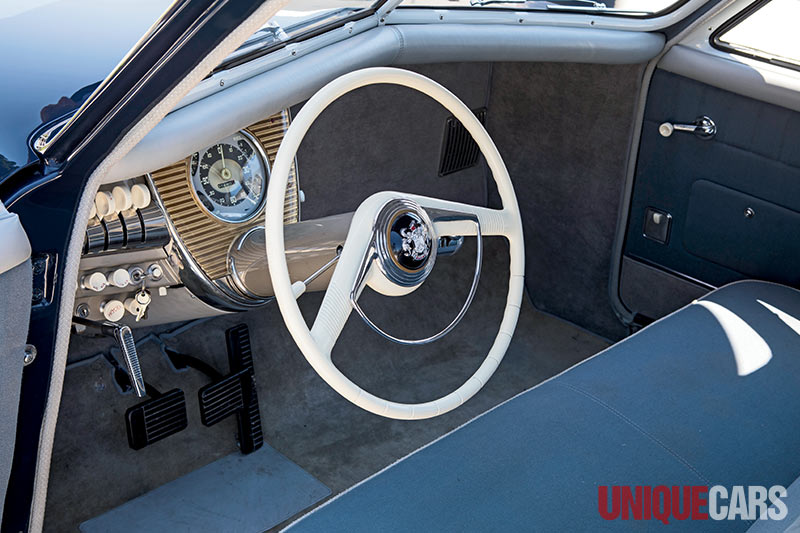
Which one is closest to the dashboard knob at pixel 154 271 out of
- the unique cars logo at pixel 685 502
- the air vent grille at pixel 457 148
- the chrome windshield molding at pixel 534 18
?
the chrome windshield molding at pixel 534 18

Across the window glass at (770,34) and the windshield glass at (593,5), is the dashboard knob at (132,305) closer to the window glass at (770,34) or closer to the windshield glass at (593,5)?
the windshield glass at (593,5)

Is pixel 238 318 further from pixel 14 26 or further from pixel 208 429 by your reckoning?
pixel 14 26

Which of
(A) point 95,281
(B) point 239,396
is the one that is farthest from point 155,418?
(A) point 95,281

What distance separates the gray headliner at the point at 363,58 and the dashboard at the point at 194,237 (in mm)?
142

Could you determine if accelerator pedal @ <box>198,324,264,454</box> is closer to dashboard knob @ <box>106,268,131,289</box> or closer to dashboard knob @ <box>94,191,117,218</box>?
dashboard knob @ <box>106,268,131,289</box>

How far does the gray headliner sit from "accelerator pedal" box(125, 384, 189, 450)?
96cm

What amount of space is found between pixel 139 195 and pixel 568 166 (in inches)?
61.8

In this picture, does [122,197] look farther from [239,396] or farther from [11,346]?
[239,396]

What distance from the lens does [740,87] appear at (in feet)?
6.90

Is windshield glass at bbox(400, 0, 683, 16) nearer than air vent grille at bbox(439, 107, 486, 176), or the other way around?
windshield glass at bbox(400, 0, 683, 16)

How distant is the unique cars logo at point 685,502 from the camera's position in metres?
1.29

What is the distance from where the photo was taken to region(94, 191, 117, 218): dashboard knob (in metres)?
1.33

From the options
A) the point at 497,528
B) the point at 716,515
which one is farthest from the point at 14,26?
the point at 716,515

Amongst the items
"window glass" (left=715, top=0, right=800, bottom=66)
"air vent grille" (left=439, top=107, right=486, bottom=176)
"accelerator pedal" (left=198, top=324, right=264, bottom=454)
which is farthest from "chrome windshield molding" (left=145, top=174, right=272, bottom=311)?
"window glass" (left=715, top=0, right=800, bottom=66)
